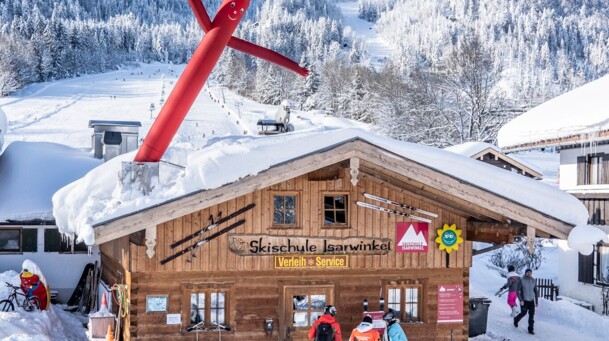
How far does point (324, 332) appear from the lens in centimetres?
1289

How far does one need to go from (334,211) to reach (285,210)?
1.04 metres

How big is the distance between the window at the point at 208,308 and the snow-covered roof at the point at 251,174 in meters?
2.44

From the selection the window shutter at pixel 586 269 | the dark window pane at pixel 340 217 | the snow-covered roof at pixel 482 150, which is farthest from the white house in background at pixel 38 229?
the window shutter at pixel 586 269

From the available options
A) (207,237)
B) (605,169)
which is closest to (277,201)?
(207,237)

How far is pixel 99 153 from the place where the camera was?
27156 mm

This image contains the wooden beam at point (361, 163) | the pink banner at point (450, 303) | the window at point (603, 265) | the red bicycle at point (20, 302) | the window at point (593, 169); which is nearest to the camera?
the wooden beam at point (361, 163)

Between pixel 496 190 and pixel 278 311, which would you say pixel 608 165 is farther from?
pixel 278 311

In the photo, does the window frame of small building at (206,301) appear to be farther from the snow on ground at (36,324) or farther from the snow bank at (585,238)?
the snow bank at (585,238)

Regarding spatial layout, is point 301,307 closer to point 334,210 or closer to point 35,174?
point 334,210

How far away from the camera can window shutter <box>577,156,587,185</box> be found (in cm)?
2473

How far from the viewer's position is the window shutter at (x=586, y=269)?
81.0ft

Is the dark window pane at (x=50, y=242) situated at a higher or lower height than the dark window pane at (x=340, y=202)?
lower

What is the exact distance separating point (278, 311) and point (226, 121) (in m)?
57.3

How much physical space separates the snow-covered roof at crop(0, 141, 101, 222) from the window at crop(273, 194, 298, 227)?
30.2 feet
